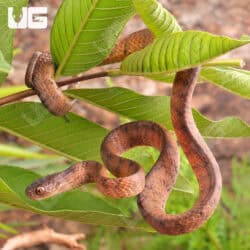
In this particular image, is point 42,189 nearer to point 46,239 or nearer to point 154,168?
point 154,168

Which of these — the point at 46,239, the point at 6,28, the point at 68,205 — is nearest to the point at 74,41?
the point at 6,28

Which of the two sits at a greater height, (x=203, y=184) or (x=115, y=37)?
(x=115, y=37)

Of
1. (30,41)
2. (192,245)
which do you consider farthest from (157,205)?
(30,41)

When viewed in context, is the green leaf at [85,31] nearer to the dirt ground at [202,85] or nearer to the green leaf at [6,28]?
the green leaf at [6,28]

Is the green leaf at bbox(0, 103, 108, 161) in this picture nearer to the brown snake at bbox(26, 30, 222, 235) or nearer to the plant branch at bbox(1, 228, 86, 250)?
the brown snake at bbox(26, 30, 222, 235)

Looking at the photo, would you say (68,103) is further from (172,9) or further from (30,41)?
(172,9)

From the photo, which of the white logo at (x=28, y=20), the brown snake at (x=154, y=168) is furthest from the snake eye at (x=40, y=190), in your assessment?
the white logo at (x=28, y=20)
